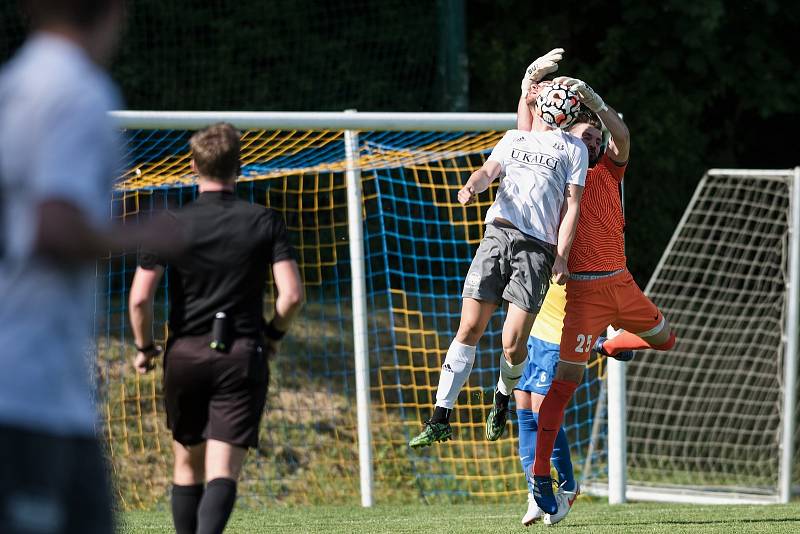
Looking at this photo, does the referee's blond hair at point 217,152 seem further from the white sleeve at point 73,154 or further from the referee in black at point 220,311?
the white sleeve at point 73,154

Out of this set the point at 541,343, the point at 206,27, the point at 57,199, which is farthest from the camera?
the point at 206,27

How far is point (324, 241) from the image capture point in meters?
12.3

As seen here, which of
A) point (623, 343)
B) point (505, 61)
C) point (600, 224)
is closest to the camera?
point (600, 224)

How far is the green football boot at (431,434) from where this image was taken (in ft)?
19.0

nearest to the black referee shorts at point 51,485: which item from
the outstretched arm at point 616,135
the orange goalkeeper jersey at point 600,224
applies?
the orange goalkeeper jersey at point 600,224

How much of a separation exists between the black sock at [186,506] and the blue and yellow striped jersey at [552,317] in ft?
8.93

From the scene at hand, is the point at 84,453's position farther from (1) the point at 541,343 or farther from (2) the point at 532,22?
(2) the point at 532,22

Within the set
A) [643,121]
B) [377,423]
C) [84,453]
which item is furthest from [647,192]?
[84,453]

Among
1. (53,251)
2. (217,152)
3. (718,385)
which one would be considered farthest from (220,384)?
(718,385)

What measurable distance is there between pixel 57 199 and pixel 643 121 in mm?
11640

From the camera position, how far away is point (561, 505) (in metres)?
6.29

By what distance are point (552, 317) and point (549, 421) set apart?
0.77 metres

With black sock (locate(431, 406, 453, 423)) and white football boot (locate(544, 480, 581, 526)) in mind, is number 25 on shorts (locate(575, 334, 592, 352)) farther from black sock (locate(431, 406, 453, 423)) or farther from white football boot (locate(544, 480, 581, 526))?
white football boot (locate(544, 480, 581, 526))

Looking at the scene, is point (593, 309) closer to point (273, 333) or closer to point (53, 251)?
point (273, 333)
